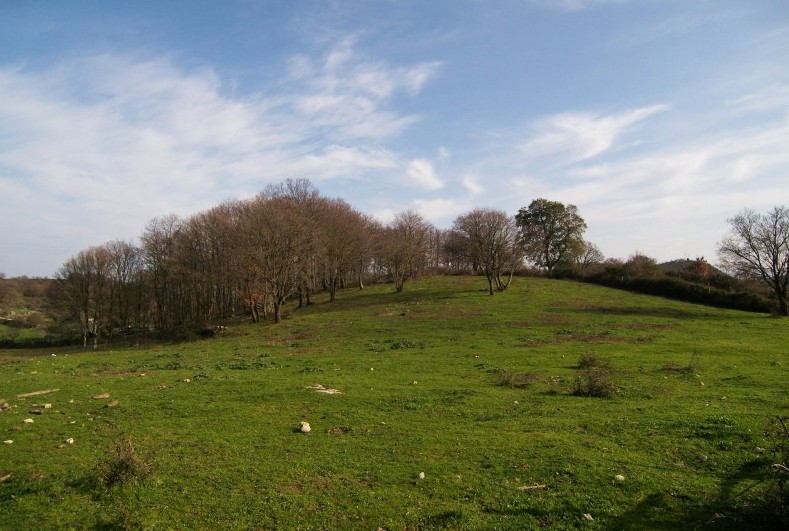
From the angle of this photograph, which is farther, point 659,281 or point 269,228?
point 659,281

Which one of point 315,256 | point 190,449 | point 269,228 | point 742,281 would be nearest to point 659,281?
point 742,281

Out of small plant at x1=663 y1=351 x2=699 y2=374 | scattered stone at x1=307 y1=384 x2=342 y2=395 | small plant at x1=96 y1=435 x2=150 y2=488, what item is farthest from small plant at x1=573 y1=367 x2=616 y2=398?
small plant at x1=96 y1=435 x2=150 y2=488

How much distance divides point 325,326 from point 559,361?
2833 centimetres

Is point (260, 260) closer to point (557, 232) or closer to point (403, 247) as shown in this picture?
point (403, 247)

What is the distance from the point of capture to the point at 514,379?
20.8 meters

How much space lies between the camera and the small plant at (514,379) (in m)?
20.2

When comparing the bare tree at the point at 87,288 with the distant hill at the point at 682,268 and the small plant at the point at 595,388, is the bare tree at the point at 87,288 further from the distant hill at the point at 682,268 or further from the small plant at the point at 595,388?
the distant hill at the point at 682,268

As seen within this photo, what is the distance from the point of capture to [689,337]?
3700 centimetres

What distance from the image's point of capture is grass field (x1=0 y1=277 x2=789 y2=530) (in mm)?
8461

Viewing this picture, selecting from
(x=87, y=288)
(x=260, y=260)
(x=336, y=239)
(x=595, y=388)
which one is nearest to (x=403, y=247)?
(x=336, y=239)

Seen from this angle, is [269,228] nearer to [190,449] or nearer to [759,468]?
[190,449]

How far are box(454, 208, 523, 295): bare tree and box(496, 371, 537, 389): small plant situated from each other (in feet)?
145

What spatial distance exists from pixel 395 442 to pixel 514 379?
394 inches

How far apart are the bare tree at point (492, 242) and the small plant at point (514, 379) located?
44.1 m
